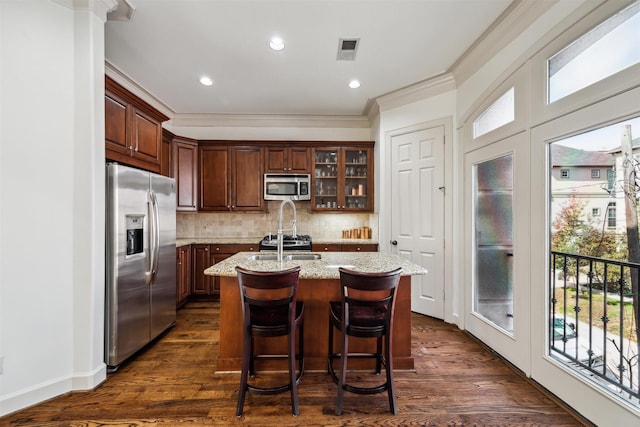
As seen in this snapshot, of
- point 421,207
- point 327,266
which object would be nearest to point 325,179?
point 421,207

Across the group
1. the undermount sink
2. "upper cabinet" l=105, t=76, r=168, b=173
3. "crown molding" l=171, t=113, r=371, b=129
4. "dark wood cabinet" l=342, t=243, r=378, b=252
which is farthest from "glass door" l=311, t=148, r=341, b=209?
"upper cabinet" l=105, t=76, r=168, b=173

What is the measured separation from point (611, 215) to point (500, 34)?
1785mm

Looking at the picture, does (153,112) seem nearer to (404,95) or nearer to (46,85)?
(46,85)

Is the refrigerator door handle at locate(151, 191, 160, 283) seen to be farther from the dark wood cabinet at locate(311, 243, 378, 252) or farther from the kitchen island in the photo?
the dark wood cabinet at locate(311, 243, 378, 252)

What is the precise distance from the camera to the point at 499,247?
8.80 feet

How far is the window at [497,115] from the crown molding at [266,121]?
7.05ft

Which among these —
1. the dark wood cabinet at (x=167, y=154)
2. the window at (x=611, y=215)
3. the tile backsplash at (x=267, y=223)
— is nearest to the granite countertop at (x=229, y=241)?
the tile backsplash at (x=267, y=223)

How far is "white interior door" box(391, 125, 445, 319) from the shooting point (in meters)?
3.46

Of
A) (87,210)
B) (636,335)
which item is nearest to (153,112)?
(87,210)

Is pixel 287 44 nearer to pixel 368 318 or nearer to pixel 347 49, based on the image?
pixel 347 49

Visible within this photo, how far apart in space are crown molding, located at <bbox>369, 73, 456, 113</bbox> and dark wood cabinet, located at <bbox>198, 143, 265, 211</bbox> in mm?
2025

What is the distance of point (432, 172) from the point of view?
139 inches

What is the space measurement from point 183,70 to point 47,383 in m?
3.15

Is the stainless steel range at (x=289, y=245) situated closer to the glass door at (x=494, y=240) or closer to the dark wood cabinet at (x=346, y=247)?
the dark wood cabinet at (x=346, y=247)
